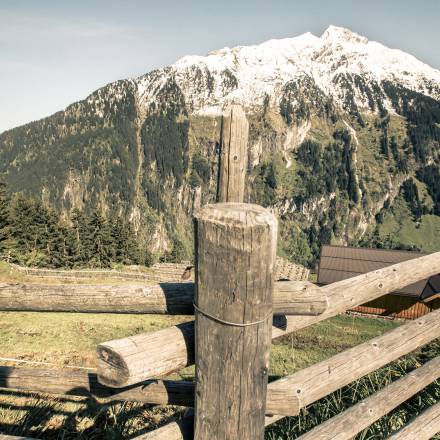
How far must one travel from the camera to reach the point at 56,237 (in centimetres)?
5191

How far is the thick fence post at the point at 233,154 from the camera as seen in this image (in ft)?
7.16

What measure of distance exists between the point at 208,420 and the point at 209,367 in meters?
0.39

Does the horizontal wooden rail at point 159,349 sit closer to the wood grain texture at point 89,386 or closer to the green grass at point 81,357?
the wood grain texture at point 89,386

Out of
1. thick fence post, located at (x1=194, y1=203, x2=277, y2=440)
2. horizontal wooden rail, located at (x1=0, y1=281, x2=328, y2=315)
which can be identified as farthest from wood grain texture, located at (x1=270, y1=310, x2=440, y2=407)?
horizontal wooden rail, located at (x1=0, y1=281, x2=328, y2=315)

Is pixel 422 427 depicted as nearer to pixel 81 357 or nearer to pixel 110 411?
pixel 110 411

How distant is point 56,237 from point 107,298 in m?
54.2

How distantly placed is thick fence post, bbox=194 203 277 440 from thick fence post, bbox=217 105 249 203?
15 centimetres

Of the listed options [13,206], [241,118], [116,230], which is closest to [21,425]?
[241,118]

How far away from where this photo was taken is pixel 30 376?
3.32m

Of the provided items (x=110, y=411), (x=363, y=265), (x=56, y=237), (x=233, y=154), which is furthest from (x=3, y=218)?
(x=233, y=154)

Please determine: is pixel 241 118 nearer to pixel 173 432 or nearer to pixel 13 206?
pixel 173 432

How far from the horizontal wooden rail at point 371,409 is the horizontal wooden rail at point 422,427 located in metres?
0.06

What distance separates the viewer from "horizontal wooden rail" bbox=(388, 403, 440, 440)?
12.2 ft

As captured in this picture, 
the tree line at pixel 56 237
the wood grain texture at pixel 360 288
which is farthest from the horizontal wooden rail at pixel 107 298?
the tree line at pixel 56 237
